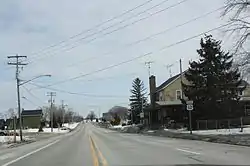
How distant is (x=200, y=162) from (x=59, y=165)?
547 cm

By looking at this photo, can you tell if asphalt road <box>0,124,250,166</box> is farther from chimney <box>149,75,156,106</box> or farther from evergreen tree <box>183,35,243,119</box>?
chimney <box>149,75,156,106</box>

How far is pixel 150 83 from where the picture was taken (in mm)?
95625

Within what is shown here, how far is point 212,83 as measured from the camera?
57.5 metres

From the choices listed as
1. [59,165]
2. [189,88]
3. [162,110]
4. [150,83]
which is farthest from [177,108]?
[59,165]

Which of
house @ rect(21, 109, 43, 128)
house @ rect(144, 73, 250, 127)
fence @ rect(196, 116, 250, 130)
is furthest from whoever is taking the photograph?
house @ rect(21, 109, 43, 128)

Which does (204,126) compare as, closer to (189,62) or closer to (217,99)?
(217,99)

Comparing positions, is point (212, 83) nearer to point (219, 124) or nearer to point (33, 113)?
point (219, 124)

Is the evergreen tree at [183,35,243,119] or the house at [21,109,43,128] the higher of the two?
Result: the evergreen tree at [183,35,243,119]

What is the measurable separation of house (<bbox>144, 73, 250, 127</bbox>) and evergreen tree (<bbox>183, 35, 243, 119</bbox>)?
2.61 meters

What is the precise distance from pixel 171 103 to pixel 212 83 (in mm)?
16121

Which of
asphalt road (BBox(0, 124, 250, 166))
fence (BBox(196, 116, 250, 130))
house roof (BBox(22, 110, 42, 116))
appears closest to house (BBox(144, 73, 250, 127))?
fence (BBox(196, 116, 250, 130))

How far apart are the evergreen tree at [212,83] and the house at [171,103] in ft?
8.57

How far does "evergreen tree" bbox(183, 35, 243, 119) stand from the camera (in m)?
57.0

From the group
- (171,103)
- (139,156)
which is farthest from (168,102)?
(139,156)
